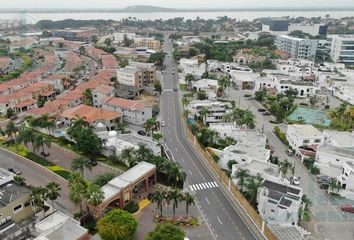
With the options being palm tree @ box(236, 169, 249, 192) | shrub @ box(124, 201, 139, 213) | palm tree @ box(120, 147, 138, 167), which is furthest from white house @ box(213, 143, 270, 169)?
shrub @ box(124, 201, 139, 213)

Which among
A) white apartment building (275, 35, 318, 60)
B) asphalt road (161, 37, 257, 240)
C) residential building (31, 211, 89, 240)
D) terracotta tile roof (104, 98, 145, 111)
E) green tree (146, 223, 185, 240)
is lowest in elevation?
asphalt road (161, 37, 257, 240)

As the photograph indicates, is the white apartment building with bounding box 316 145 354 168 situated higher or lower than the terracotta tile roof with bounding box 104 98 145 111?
lower

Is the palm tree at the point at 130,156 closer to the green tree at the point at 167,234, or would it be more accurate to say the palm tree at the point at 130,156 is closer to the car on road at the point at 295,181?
the green tree at the point at 167,234

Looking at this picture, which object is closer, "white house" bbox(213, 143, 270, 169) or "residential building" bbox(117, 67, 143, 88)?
"white house" bbox(213, 143, 270, 169)

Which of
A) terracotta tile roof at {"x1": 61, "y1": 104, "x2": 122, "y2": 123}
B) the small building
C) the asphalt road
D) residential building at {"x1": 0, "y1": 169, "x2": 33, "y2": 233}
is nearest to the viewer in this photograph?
residential building at {"x1": 0, "y1": 169, "x2": 33, "y2": 233}

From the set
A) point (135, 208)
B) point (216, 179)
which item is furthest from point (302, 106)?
point (135, 208)

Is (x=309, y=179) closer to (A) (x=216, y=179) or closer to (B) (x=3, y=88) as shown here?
(A) (x=216, y=179)

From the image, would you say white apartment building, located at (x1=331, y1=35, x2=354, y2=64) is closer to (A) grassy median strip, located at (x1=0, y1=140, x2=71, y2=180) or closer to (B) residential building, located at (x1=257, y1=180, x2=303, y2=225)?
(B) residential building, located at (x1=257, y1=180, x2=303, y2=225)

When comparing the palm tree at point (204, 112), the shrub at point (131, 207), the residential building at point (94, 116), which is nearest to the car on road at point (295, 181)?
the shrub at point (131, 207)
